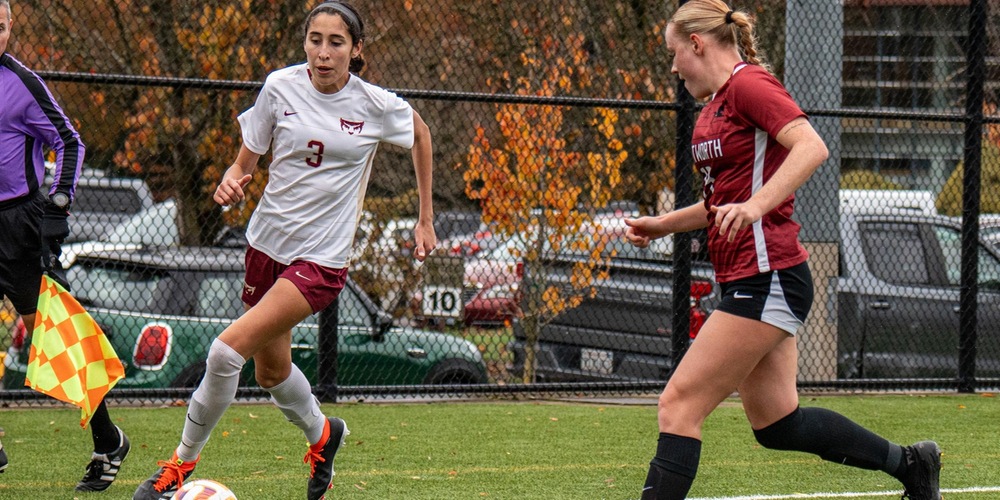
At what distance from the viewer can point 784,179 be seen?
3.56m

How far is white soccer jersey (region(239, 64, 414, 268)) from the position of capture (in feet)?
15.0

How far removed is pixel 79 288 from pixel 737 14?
5.96 metres

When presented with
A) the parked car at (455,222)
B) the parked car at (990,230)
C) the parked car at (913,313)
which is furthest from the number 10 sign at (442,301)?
the parked car at (990,230)

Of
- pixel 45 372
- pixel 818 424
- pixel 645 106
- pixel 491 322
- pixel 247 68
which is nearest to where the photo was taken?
pixel 818 424

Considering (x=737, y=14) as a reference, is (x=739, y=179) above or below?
below

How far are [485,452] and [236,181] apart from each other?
93.7 inches

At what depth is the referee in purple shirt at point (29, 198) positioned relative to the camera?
16.4 ft

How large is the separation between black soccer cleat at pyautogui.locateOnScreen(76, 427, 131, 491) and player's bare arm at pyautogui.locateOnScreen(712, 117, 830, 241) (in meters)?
2.84

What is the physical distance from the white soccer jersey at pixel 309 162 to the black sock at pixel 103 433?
1073 mm

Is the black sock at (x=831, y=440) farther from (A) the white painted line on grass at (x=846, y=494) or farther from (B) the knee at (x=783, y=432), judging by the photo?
(A) the white painted line on grass at (x=846, y=494)

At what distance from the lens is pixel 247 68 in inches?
401

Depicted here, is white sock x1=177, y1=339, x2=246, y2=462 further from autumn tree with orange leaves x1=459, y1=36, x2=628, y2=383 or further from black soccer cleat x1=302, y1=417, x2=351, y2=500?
autumn tree with orange leaves x1=459, y1=36, x2=628, y2=383

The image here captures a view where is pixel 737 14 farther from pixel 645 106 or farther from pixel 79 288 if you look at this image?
pixel 79 288

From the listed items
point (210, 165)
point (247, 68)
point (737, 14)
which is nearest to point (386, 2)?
point (247, 68)
